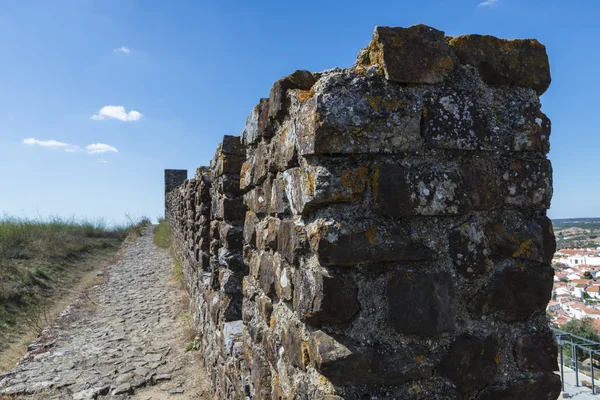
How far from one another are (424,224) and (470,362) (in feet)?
1.52

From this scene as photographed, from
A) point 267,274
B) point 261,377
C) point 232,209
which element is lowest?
point 261,377

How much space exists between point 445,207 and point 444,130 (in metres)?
0.25

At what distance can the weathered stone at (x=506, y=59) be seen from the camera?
4.83 feet

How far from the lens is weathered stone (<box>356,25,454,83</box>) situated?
1.36 meters

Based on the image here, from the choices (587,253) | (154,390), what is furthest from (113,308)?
(587,253)

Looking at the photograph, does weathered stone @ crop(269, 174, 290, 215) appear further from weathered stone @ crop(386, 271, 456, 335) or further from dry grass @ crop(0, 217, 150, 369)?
dry grass @ crop(0, 217, 150, 369)

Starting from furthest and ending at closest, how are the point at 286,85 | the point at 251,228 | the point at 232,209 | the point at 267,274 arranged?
1. the point at 232,209
2. the point at 251,228
3. the point at 267,274
4. the point at 286,85

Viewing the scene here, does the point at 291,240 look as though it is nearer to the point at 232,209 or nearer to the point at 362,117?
the point at 362,117

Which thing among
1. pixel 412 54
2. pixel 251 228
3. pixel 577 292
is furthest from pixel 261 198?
pixel 577 292

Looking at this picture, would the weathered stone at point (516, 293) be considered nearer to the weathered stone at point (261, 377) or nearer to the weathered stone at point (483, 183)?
the weathered stone at point (483, 183)

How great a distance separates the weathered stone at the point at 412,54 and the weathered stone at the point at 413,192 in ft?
1.00

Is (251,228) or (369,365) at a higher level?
(251,228)

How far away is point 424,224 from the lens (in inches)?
53.9

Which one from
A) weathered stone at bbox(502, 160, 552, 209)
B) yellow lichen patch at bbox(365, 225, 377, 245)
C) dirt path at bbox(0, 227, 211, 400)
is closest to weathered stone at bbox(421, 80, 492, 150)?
weathered stone at bbox(502, 160, 552, 209)
